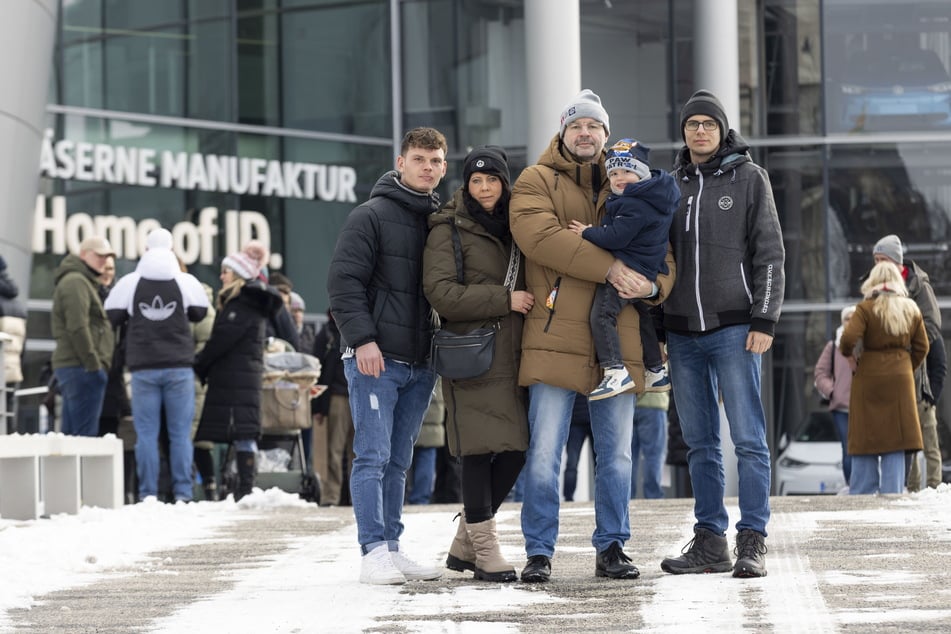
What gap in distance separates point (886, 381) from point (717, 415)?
4.82m

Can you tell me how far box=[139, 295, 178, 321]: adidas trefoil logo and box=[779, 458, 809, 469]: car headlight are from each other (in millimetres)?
9376

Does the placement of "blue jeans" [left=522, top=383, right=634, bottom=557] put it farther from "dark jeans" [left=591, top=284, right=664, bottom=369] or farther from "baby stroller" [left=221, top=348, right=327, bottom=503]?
"baby stroller" [left=221, top=348, right=327, bottom=503]

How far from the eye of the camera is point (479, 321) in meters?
6.99

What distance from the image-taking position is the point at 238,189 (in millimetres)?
21109

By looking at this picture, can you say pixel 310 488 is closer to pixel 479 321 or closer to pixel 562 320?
pixel 479 321

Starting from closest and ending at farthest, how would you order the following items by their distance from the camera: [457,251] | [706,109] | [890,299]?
[457,251] < [706,109] < [890,299]

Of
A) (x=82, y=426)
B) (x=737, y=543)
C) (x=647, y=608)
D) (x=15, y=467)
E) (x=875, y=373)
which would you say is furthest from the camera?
(x=82, y=426)

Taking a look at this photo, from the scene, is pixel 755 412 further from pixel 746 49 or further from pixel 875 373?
pixel 746 49

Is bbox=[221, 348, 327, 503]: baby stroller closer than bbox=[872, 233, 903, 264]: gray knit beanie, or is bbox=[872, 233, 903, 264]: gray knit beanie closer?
bbox=[872, 233, 903, 264]: gray knit beanie

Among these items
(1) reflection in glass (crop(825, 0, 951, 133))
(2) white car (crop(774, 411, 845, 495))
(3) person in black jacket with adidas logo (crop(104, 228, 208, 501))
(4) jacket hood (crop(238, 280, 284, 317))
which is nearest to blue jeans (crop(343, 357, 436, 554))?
(3) person in black jacket with adidas logo (crop(104, 228, 208, 501))

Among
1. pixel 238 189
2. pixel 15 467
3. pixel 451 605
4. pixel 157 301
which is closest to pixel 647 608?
pixel 451 605

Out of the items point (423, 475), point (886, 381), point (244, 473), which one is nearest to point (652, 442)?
point (423, 475)

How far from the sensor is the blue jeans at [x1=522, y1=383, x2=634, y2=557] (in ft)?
22.7

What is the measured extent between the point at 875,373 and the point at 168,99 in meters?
11.5
